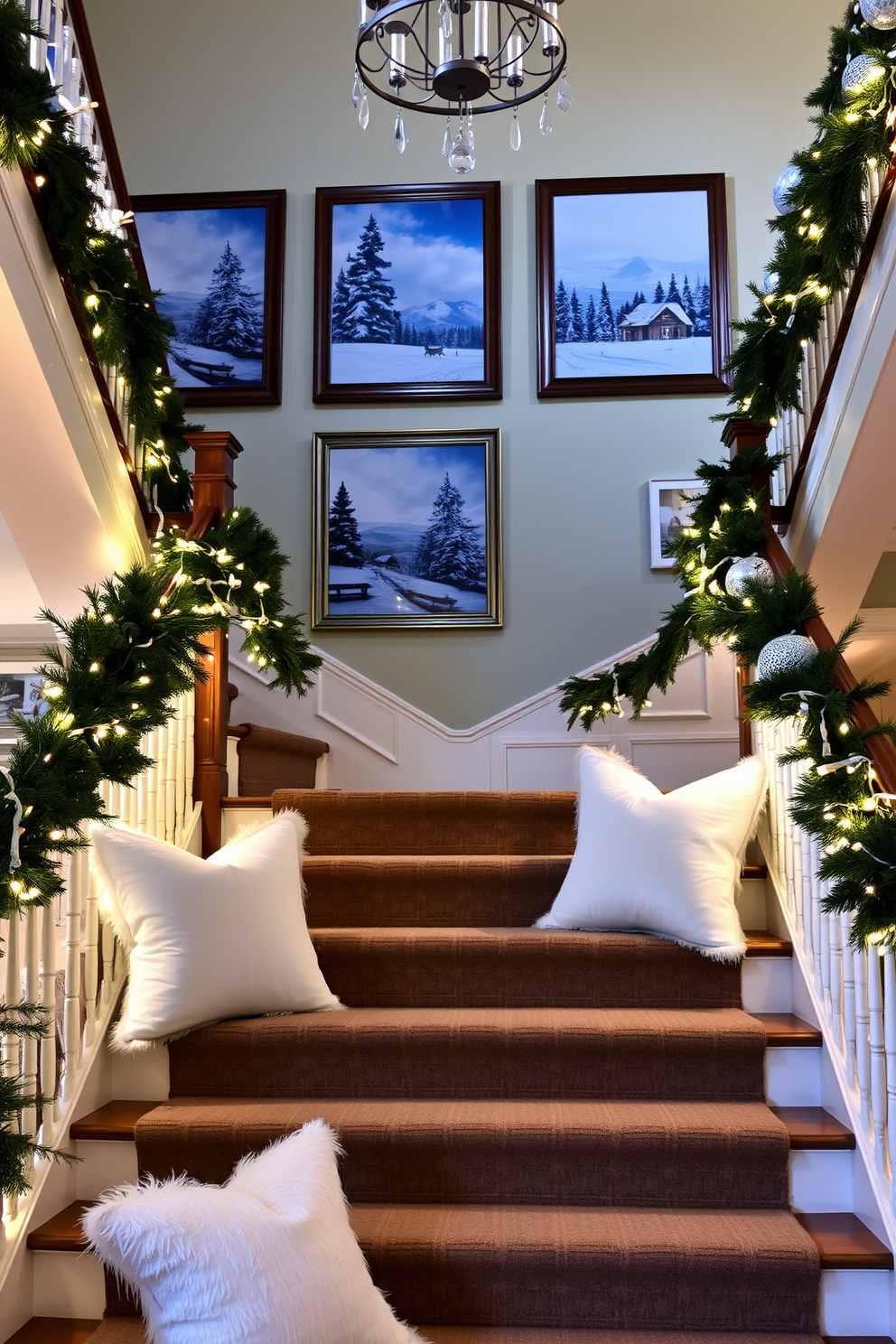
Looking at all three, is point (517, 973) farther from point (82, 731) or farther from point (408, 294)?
point (408, 294)

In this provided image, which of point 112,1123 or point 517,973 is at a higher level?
point 517,973

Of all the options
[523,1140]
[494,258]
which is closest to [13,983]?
[523,1140]

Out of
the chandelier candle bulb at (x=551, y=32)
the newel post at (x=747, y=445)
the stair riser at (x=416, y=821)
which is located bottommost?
the stair riser at (x=416, y=821)

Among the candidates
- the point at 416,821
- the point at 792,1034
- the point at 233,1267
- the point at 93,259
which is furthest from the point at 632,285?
the point at 233,1267

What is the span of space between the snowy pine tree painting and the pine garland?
2.51 metres

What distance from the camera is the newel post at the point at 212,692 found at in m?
2.90

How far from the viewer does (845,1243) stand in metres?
1.87

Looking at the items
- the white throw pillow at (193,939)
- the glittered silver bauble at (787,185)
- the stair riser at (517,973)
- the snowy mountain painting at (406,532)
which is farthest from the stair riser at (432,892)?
the snowy mountain painting at (406,532)

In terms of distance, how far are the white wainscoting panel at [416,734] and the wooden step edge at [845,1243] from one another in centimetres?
256

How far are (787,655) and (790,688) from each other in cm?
9

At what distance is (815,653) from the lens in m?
2.36

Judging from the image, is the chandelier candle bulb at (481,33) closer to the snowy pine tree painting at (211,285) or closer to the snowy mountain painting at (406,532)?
the snowy mountain painting at (406,532)

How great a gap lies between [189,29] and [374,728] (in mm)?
3416

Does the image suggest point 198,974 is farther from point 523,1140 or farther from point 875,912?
point 875,912
